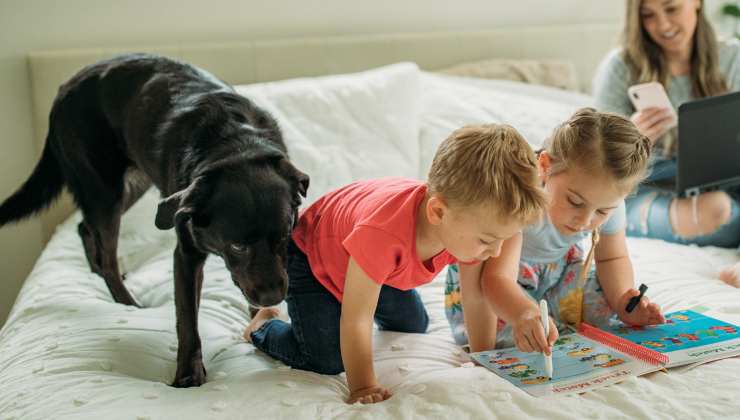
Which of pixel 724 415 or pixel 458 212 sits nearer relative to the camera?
pixel 724 415

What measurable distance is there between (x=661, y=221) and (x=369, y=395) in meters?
1.26

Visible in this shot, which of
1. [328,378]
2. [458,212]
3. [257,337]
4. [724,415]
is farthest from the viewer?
[257,337]

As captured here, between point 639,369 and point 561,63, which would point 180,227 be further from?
point 561,63

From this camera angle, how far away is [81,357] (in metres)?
1.43

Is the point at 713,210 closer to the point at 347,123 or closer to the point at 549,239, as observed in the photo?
the point at 549,239

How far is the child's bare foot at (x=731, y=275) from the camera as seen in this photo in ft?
5.80

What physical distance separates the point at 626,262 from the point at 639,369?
366mm

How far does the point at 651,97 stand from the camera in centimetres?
218

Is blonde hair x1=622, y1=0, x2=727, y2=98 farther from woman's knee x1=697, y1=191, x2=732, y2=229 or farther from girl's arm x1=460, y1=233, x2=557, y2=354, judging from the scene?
girl's arm x1=460, y1=233, x2=557, y2=354

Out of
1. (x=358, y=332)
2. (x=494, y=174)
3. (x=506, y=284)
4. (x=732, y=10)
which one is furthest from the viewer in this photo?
(x=732, y=10)

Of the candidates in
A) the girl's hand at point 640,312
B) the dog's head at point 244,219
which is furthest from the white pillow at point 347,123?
the girl's hand at point 640,312

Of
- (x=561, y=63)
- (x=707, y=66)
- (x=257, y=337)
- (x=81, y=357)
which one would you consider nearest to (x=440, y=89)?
(x=561, y=63)

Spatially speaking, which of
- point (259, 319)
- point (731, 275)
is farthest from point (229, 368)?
point (731, 275)

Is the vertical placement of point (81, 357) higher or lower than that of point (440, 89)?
lower
